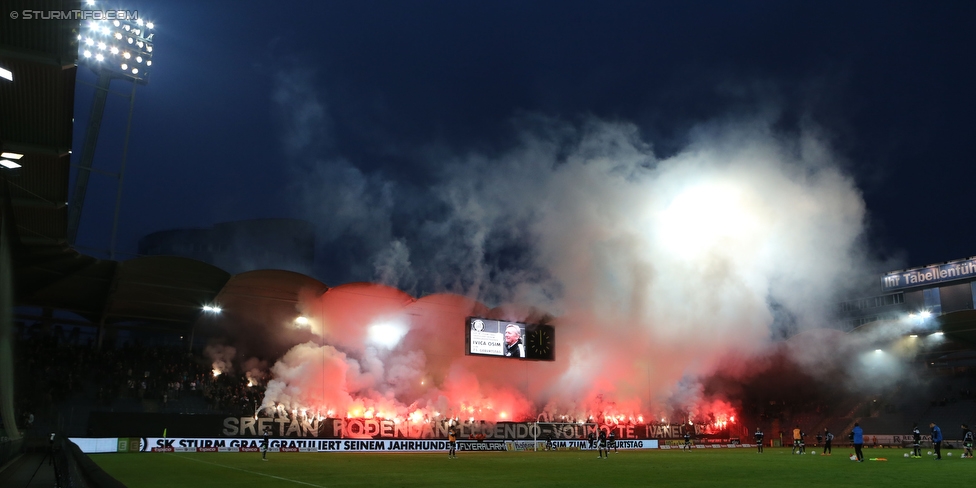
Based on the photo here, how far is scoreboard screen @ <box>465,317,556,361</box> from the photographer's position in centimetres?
4531

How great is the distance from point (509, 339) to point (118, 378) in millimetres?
23737

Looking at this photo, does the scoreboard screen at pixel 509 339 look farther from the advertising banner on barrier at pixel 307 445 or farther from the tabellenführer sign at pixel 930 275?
the tabellenführer sign at pixel 930 275

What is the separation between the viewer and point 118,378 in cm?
3975

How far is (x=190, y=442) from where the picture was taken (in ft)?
117

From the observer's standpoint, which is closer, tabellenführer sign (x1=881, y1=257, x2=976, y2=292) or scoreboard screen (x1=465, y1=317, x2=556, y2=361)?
scoreboard screen (x1=465, y1=317, x2=556, y2=361)

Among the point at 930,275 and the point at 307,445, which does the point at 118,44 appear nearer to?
the point at 307,445

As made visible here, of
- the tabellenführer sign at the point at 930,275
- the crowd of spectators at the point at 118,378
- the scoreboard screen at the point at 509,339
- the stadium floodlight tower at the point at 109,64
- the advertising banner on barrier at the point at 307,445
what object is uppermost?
the stadium floodlight tower at the point at 109,64

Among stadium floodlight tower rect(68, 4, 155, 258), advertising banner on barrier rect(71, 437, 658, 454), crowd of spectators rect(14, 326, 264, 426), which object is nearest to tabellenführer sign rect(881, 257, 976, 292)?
advertising banner on barrier rect(71, 437, 658, 454)

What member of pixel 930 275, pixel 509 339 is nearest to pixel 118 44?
pixel 509 339

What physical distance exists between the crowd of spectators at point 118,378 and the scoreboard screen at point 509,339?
14.3 meters

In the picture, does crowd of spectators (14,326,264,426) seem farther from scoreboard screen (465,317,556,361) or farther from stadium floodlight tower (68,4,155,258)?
scoreboard screen (465,317,556,361)

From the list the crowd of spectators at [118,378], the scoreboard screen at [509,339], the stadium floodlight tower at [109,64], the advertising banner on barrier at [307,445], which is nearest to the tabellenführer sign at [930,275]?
the advertising banner on barrier at [307,445]

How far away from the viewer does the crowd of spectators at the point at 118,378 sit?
119 ft

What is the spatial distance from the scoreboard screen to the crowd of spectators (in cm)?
1432
